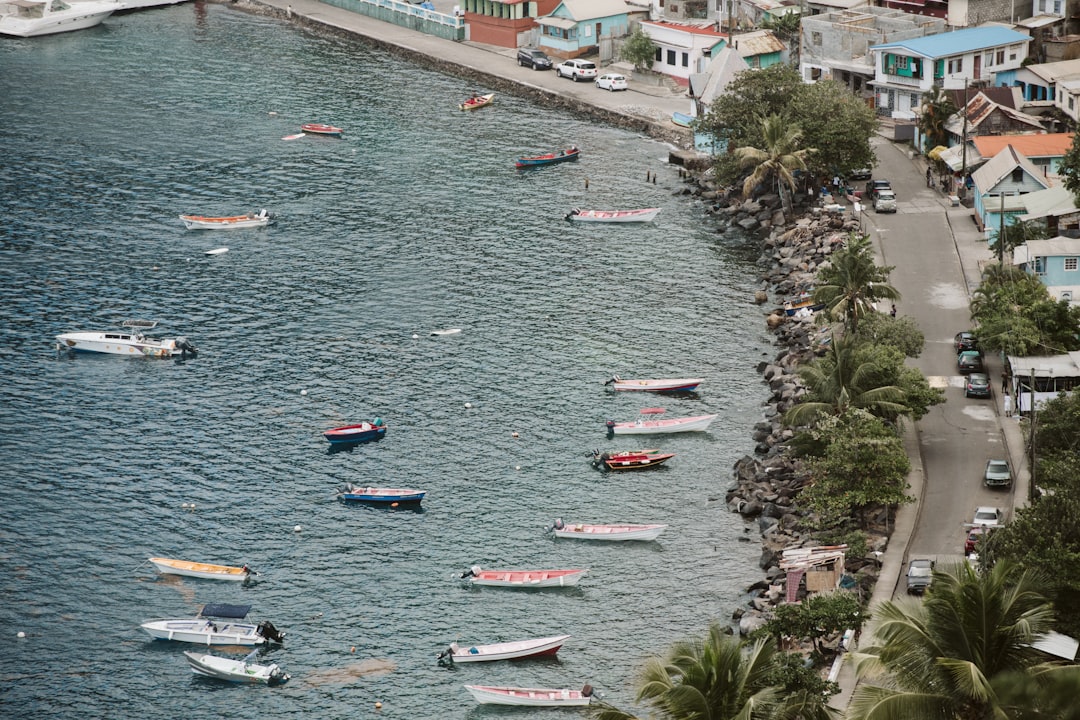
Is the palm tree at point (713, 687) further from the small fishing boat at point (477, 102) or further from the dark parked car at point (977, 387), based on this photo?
the small fishing boat at point (477, 102)

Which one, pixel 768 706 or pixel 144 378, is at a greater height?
pixel 768 706

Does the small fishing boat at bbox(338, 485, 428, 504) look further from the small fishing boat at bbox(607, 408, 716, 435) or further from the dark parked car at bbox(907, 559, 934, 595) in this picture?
the dark parked car at bbox(907, 559, 934, 595)

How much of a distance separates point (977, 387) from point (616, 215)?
47.4 meters

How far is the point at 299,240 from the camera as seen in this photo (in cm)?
12462

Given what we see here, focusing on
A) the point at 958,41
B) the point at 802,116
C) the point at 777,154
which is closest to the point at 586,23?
the point at 958,41

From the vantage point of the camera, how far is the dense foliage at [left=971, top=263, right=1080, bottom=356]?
8388 centimetres

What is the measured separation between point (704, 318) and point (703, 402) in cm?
1375

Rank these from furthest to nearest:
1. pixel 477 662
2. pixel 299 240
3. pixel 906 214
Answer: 1. pixel 299 240
2. pixel 906 214
3. pixel 477 662

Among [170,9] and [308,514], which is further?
[170,9]

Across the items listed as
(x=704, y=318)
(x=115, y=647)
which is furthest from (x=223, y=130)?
(x=115, y=647)

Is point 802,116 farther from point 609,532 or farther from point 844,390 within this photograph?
point 609,532

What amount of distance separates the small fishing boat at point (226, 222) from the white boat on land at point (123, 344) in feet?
76.6

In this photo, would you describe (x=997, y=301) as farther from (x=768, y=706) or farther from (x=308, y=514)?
(x=768, y=706)

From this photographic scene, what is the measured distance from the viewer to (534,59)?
530 feet
